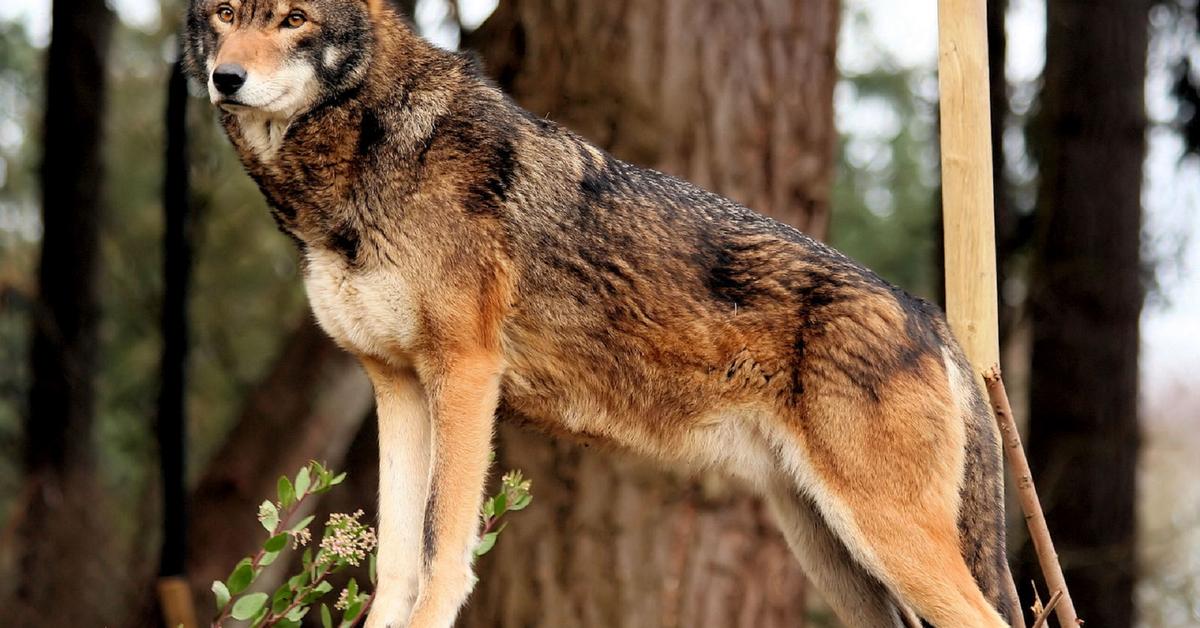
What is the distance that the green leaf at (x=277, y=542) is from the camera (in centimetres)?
416

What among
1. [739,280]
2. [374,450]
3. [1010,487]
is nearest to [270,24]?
[739,280]

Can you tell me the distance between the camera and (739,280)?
5125 millimetres

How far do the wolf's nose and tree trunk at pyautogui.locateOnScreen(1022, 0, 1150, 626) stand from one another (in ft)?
35.0

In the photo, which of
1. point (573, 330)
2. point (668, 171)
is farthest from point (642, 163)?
point (573, 330)

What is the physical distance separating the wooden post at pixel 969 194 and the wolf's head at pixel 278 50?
7.27 feet

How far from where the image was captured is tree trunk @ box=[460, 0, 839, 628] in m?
8.49

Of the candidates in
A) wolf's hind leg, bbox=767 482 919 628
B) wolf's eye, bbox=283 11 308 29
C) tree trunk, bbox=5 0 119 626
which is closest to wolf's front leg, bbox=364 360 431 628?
wolf's eye, bbox=283 11 308 29

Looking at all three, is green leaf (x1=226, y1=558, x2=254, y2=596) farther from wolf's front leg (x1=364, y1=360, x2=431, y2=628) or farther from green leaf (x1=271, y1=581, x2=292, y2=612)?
wolf's front leg (x1=364, y1=360, x2=431, y2=628)

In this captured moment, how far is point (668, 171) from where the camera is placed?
8.68 meters

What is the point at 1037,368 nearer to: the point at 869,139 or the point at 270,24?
the point at 270,24

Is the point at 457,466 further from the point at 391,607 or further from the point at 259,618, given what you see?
the point at 259,618

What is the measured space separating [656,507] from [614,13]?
3.32m

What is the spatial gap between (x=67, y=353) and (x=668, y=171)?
9.34 m

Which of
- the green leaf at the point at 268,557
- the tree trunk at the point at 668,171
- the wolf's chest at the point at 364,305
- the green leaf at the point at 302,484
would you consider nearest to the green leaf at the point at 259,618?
the green leaf at the point at 268,557
